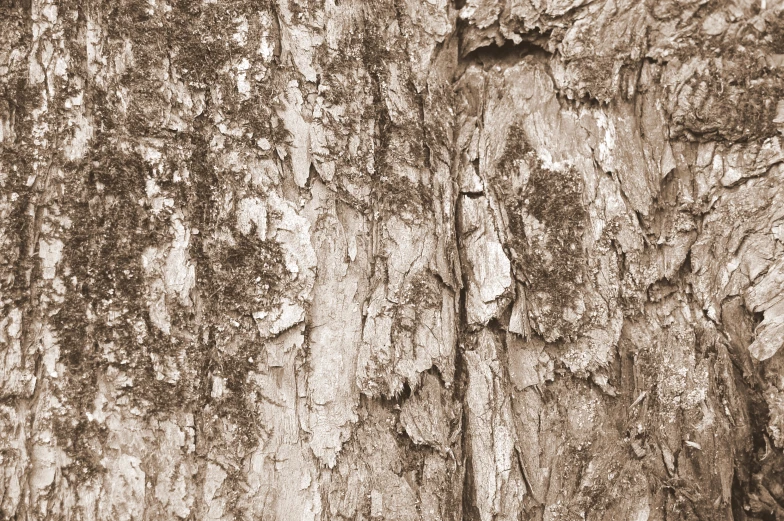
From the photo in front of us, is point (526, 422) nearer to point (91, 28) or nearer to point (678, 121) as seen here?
point (678, 121)

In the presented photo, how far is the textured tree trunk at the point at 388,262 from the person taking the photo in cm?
150

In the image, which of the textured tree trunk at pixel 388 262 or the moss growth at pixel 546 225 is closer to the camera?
the textured tree trunk at pixel 388 262

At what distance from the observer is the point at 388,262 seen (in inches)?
63.2

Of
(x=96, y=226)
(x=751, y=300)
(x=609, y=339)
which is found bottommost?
(x=609, y=339)

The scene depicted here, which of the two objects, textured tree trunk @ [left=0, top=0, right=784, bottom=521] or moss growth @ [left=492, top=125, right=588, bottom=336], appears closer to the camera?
textured tree trunk @ [left=0, top=0, right=784, bottom=521]

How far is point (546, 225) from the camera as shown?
1.65 meters

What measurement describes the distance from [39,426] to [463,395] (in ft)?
3.95

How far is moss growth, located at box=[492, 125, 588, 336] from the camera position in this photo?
5.36 feet

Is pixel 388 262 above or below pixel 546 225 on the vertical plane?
below

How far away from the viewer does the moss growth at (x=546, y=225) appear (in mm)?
1633

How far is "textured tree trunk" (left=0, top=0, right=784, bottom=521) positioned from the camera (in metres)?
1.50

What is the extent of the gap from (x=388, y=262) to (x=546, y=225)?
507mm

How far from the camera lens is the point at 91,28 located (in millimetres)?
1562

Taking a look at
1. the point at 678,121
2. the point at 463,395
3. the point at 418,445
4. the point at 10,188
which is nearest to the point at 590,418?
the point at 463,395
